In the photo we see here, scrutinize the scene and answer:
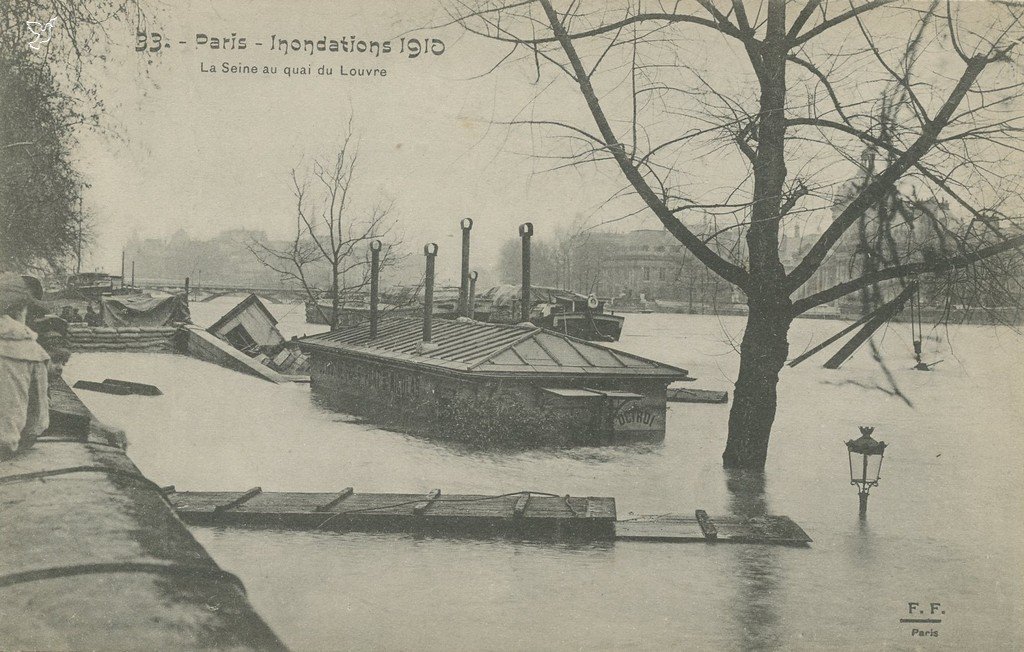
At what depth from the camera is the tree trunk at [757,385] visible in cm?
556

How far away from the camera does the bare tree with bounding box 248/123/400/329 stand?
17.9 ft

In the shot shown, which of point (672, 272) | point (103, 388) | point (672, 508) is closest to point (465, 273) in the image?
point (672, 272)

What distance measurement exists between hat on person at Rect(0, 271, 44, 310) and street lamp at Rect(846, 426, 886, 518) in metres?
4.57

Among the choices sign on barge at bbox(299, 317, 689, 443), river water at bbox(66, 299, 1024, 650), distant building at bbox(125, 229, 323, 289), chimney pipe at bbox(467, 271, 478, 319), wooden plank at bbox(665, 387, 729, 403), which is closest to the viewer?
river water at bbox(66, 299, 1024, 650)

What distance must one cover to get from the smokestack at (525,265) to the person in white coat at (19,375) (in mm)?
2861

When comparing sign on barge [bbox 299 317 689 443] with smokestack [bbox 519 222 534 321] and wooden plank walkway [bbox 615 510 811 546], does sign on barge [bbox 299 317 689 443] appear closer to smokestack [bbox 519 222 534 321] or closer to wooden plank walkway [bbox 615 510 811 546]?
smokestack [bbox 519 222 534 321]

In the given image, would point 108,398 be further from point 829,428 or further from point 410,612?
point 829,428

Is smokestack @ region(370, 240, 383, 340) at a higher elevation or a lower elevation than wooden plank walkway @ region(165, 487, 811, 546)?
higher

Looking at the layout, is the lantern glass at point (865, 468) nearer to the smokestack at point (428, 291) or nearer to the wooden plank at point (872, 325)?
the wooden plank at point (872, 325)

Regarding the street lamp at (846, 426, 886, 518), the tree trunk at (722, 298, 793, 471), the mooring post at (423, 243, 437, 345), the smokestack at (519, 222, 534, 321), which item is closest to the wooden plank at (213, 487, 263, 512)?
the mooring post at (423, 243, 437, 345)

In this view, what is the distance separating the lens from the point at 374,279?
22.4 feet

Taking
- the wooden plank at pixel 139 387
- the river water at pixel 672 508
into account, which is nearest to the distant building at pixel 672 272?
the river water at pixel 672 508

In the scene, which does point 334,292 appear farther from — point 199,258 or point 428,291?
point 199,258
